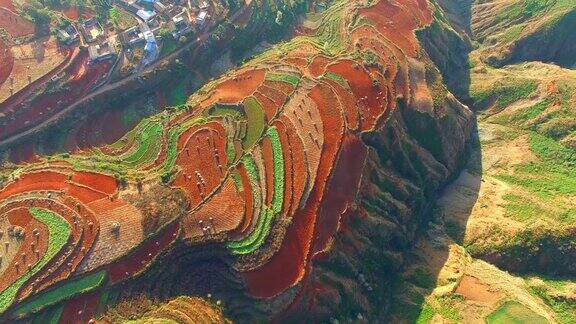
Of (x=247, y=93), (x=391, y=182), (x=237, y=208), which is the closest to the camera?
(x=237, y=208)

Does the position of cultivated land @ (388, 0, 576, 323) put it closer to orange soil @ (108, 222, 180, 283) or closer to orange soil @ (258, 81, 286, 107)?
orange soil @ (258, 81, 286, 107)

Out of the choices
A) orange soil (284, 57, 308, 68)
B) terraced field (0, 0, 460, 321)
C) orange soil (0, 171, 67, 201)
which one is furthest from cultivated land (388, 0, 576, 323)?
orange soil (0, 171, 67, 201)

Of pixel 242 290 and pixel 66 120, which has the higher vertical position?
pixel 66 120

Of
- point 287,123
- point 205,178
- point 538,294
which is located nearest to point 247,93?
point 287,123

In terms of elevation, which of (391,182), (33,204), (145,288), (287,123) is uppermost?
(287,123)

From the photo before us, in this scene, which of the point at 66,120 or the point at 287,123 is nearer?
the point at 287,123

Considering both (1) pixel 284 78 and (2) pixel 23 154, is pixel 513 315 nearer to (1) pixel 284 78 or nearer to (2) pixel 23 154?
(1) pixel 284 78

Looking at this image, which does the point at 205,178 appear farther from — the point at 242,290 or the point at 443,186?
the point at 443,186

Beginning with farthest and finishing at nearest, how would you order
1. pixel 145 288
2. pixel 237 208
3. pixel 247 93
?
1. pixel 247 93
2. pixel 237 208
3. pixel 145 288
